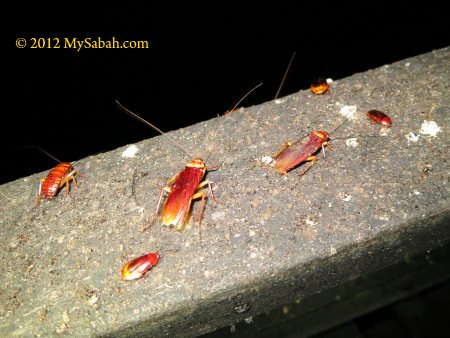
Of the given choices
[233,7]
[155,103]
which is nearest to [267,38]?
[233,7]

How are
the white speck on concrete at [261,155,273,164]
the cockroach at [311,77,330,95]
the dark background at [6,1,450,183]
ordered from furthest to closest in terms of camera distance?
the dark background at [6,1,450,183]
the cockroach at [311,77,330,95]
the white speck on concrete at [261,155,273,164]

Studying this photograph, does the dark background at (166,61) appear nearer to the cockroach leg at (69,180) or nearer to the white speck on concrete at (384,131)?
the cockroach leg at (69,180)

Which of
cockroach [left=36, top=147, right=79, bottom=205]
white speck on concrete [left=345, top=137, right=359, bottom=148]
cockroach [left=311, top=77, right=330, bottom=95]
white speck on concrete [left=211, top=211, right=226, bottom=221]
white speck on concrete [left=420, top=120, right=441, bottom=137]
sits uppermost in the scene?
cockroach [left=36, top=147, right=79, bottom=205]

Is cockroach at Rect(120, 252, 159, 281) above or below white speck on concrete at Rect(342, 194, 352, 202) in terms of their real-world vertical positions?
above

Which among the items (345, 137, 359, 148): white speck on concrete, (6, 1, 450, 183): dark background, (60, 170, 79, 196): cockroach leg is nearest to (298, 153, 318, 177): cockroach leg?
(345, 137, 359, 148): white speck on concrete

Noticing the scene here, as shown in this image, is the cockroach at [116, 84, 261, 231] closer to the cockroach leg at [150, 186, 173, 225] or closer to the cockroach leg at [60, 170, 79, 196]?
the cockroach leg at [150, 186, 173, 225]

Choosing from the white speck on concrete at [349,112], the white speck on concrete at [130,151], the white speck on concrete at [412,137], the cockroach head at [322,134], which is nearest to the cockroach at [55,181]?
the white speck on concrete at [130,151]

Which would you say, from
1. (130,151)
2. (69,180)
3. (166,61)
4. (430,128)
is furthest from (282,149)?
(166,61)
